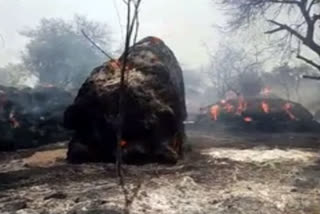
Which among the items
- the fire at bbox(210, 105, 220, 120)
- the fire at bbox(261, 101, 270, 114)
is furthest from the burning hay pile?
the fire at bbox(261, 101, 270, 114)

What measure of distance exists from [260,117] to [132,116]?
12.6 metres

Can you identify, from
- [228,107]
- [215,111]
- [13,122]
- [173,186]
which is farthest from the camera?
[228,107]

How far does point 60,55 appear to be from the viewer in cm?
4103

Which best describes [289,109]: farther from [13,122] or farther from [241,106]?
[13,122]

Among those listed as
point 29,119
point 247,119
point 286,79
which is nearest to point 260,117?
point 247,119

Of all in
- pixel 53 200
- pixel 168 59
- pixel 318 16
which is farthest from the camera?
pixel 318 16

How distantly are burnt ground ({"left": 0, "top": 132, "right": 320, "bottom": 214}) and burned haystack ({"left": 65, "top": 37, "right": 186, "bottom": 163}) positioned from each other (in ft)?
1.95

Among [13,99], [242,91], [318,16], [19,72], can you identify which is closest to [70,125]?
[13,99]

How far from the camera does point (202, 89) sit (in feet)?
184

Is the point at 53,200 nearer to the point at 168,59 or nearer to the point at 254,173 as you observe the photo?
the point at 254,173

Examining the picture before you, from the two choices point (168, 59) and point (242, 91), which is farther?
point (242, 91)

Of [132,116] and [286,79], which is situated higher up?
[286,79]

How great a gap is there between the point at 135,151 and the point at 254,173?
2804mm

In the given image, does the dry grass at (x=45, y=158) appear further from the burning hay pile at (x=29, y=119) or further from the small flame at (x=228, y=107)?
the small flame at (x=228, y=107)
